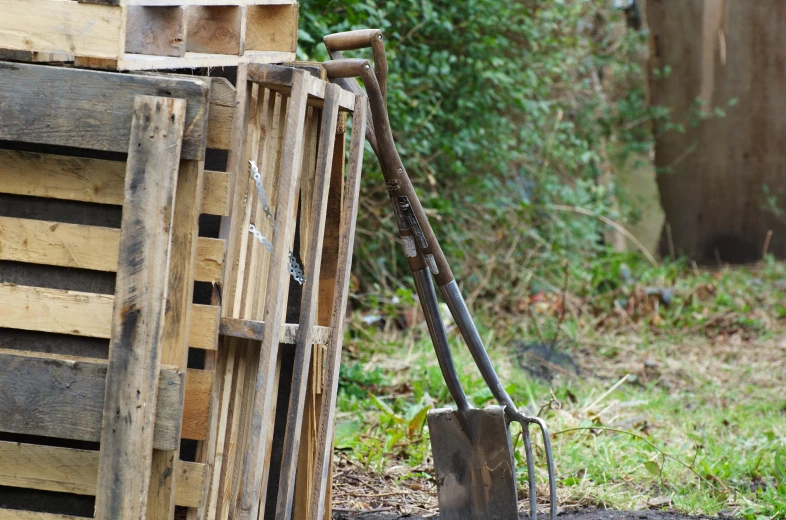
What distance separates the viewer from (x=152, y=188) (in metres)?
1.76

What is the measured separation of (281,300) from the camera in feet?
6.47

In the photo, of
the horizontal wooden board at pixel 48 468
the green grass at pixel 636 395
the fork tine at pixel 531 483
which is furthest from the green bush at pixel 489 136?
the horizontal wooden board at pixel 48 468

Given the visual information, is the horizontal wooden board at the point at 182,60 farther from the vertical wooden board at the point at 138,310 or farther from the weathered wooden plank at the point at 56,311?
the weathered wooden plank at the point at 56,311

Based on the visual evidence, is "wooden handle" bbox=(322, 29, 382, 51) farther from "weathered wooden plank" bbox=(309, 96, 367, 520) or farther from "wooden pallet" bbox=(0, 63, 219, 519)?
"wooden pallet" bbox=(0, 63, 219, 519)

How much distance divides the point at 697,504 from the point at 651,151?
24.6 feet

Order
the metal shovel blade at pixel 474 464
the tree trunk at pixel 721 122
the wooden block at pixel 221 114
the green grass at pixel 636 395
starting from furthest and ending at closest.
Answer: the tree trunk at pixel 721 122
the green grass at pixel 636 395
the metal shovel blade at pixel 474 464
the wooden block at pixel 221 114

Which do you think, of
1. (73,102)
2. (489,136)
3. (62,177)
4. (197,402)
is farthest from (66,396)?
(489,136)

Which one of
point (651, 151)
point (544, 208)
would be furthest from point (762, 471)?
point (651, 151)

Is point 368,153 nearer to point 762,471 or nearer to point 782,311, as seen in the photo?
point 762,471

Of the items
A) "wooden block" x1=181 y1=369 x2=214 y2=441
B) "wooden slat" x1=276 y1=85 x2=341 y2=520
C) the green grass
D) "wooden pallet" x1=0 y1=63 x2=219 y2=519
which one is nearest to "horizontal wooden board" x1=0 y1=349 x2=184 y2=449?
"wooden pallet" x1=0 y1=63 x2=219 y2=519

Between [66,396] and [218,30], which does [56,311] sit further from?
[218,30]

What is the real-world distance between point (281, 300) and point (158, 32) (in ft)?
2.34

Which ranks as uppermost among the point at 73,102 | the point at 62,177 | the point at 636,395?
the point at 73,102

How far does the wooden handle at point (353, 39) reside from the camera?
2.39 m
